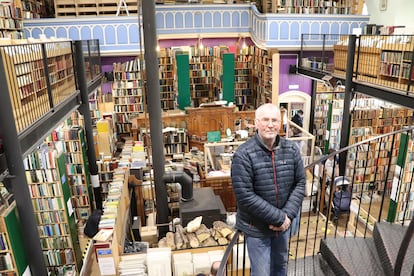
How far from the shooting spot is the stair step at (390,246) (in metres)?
2.75

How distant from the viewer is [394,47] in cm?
735

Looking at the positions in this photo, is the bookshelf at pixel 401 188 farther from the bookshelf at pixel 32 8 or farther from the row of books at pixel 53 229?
the bookshelf at pixel 32 8

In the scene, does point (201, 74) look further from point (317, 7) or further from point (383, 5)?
point (383, 5)

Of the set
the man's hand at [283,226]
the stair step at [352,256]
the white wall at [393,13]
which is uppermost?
the white wall at [393,13]

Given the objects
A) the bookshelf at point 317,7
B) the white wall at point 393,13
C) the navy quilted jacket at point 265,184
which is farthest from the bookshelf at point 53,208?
the white wall at point 393,13

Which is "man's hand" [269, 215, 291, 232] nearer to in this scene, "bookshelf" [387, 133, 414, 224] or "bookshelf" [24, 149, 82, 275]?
"bookshelf" [24, 149, 82, 275]

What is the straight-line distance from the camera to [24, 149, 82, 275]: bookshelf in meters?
6.02

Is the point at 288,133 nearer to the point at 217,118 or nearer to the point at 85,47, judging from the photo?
the point at 217,118

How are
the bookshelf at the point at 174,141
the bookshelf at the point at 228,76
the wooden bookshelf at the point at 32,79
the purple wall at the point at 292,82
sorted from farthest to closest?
the purple wall at the point at 292,82 → the bookshelf at the point at 228,76 → the bookshelf at the point at 174,141 → the wooden bookshelf at the point at 32,79

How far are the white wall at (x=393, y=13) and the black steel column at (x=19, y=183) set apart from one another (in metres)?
10.3

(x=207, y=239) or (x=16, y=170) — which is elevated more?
(x=16, y=170)

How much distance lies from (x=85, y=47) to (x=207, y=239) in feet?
23.7

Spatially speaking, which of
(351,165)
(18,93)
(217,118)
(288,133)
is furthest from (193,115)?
(18,93)

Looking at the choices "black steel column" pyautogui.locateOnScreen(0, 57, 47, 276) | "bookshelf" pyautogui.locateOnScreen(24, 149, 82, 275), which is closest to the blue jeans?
"black steel column" pyautogui.locateOnScreen(0, 57, 47, 276)
